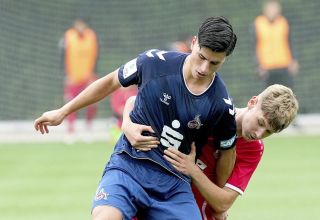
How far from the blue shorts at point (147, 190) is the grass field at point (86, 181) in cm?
327

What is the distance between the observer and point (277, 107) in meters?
6.05

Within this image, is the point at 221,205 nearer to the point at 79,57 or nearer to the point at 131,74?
the point at 131,74

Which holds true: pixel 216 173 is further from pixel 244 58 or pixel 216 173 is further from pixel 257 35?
pixel 244 58

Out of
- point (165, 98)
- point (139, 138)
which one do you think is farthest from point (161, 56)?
point (139, 138)

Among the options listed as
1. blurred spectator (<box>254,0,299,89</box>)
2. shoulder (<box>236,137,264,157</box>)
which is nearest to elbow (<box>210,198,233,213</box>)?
shoulder (<box>236,137,264,157</box>)

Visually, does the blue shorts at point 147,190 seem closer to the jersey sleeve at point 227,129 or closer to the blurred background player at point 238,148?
the blurred background player at point 238,148

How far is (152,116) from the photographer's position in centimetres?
616

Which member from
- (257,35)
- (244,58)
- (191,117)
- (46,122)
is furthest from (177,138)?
(244,58)

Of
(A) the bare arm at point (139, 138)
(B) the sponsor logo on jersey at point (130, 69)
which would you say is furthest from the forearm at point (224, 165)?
(B) the sponsor logo on jersey at point (130, 69)

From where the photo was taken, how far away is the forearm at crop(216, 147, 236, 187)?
623cm

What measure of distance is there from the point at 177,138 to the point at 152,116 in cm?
21

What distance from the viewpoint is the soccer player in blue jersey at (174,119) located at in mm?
6008

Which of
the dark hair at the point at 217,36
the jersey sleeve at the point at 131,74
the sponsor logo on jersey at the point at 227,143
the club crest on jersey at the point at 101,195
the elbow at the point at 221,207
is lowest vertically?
the elbow at the point at 221,207

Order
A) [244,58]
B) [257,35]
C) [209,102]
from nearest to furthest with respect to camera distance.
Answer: [209,102]
[257,35]
[244,58]
